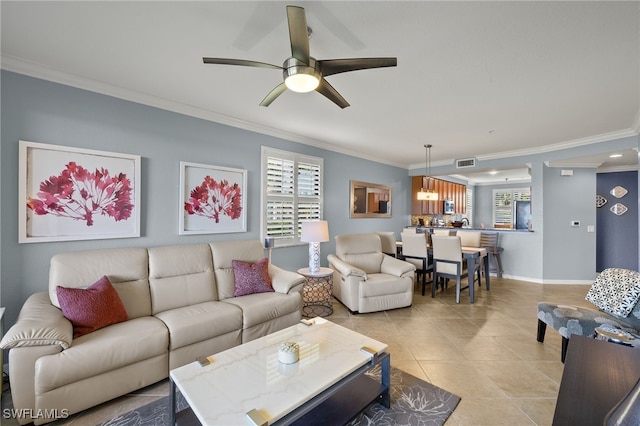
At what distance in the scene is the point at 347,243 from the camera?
424 centimetres

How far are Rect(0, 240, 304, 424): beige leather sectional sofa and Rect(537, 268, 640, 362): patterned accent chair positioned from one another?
8.05ft

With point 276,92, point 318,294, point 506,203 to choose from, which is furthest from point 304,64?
point 506,203

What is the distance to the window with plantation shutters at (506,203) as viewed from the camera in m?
8.70

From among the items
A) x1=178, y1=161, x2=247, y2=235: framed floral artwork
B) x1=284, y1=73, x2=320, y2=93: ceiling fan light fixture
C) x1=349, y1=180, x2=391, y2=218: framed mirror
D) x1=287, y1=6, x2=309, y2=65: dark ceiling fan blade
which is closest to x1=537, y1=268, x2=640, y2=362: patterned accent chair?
x1=284, y1=73, x2=320, y2=93: ceiling fan light fixture

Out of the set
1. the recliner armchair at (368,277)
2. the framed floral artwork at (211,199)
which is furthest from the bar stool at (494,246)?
the framed floral artwork at (211,199)

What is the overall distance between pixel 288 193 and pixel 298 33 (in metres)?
2.86

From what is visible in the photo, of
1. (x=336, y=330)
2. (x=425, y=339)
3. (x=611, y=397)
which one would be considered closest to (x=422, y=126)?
(x=425, y=339)

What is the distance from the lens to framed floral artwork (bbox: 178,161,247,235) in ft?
10.3

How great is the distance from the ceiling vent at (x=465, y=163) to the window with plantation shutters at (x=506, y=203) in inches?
164

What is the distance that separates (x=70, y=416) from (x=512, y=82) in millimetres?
4345

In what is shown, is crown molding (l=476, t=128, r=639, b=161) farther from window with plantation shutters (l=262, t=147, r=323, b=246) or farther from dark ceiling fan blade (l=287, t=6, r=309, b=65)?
dark ceiling fan blade (l=287, t=6, r=309, b=65)

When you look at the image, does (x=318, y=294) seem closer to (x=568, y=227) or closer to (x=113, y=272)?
(x=113, y=272)

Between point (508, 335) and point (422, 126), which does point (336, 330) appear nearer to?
point (508, 335)

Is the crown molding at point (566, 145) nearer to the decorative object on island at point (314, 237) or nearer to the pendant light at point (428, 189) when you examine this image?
the pendant light at point (428, 189)
